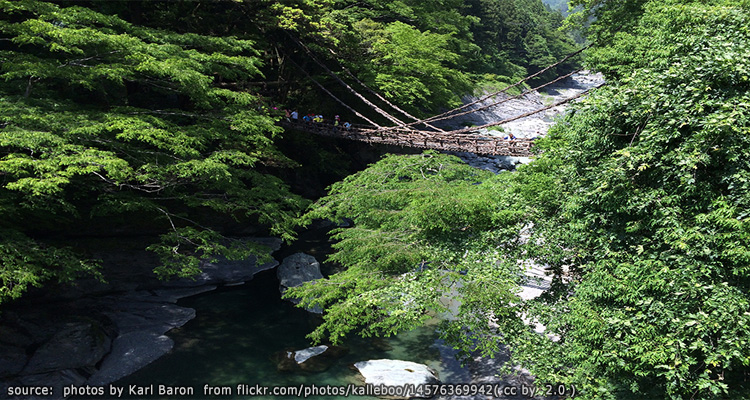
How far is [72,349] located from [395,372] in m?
5.64

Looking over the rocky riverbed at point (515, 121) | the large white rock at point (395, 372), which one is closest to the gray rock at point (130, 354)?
the large white rock at point (395, 372)

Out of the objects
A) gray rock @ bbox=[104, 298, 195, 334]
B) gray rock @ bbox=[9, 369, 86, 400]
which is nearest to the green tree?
gray rock @ bbox=[104, 298, 195, 334]

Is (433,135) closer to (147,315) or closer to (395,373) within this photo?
(395,373)

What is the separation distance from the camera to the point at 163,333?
857 centimetres

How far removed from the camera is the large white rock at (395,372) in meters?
7.23

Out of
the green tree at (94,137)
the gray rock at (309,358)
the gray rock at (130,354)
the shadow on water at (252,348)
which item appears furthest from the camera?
the gray rock at (309,358)

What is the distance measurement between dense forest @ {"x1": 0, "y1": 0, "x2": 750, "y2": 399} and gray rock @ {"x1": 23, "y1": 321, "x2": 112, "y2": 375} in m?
1.23

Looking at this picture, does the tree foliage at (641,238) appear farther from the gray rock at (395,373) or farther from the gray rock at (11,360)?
the gray rock at (11,360)

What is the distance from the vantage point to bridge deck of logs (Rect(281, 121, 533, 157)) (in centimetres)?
1095

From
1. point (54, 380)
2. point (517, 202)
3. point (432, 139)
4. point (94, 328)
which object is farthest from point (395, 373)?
point (432, 139)

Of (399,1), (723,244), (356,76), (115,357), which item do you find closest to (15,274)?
(115,357)

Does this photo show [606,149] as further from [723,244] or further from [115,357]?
[115,357]

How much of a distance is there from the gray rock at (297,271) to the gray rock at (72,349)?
4.10 m

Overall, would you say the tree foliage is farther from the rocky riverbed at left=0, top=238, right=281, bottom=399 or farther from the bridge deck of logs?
the bridge deck of logs
